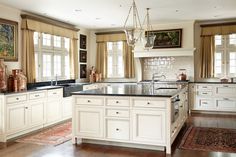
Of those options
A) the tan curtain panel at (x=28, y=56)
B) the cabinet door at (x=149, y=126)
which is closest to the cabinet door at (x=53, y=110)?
the tan curtain panel at (x=28, y=56)

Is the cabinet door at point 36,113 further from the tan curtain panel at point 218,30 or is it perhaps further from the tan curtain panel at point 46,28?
the tan curtain panel at point 218,30

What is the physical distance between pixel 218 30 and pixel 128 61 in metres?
2.91

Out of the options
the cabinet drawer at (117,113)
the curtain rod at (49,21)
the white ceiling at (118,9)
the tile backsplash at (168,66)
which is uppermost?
the white ceiling at (118,9)

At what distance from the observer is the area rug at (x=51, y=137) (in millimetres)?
4750

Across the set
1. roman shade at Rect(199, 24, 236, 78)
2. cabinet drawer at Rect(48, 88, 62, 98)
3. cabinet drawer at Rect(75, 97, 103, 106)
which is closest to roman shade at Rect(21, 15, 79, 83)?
cabinet drawer at Rect(48, 88, 62, 98)

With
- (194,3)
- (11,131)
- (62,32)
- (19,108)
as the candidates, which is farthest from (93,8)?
(11,131)

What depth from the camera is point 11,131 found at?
4.96 metres

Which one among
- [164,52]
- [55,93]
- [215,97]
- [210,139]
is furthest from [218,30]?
[55,93]

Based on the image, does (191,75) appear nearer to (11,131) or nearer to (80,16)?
(80,16)

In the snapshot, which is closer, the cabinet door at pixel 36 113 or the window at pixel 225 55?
the cabinet door at pixel 36 113

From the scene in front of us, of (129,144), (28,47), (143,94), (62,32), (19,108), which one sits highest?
(62,32)

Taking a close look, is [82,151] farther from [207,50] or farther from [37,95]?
[207,50]

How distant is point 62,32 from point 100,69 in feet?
7.00

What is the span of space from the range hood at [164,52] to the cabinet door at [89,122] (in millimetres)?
4094
